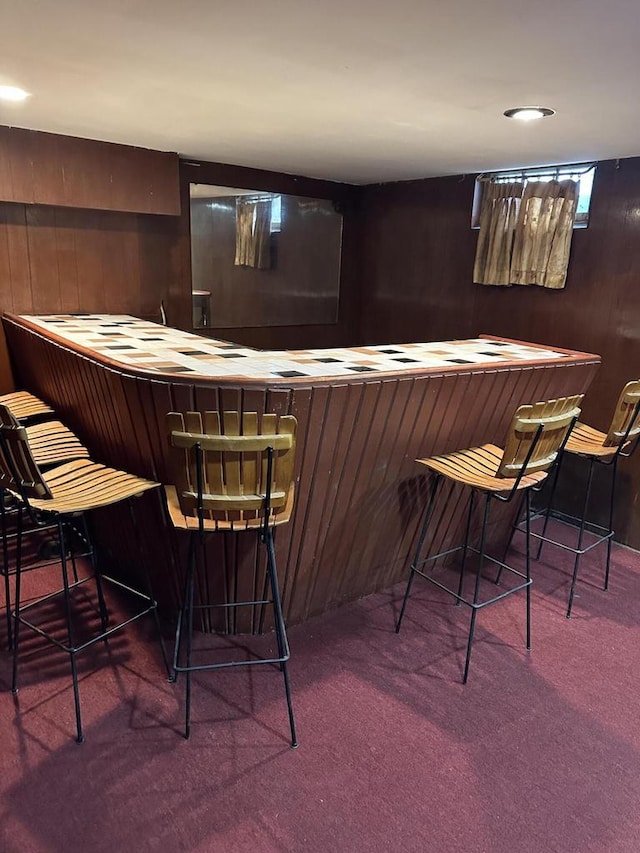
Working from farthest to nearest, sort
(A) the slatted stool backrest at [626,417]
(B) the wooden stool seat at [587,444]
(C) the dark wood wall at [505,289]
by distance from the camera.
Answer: (C) the dark wood wall at [505,289] < (B) the wooden stool seat at [587,444] < (A) the slatted stool backrest at [626,417]

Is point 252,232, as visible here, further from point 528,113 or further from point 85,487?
point 85,487

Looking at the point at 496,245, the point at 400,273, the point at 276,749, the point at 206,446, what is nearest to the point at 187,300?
the point at 400,273

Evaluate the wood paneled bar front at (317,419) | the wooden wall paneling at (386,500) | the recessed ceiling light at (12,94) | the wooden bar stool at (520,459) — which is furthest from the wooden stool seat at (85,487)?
the recessed ceiling light at (12,94)

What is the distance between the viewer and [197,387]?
204 cm

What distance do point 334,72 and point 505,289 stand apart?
96.7 inches

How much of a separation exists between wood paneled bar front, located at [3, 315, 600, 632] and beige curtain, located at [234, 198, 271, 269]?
174 cm

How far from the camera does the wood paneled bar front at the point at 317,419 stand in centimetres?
216

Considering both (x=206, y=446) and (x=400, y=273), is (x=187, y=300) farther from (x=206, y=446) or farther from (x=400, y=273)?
(x=206, y=446)

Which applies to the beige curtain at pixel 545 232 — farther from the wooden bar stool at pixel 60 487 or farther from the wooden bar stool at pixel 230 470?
the wooden bar stool at pixel 60 487

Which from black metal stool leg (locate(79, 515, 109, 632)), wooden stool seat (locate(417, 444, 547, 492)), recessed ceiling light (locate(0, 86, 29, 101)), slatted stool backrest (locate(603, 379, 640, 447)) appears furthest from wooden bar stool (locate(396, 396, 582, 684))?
recessed ceiling light (locate(0, 86, 29, 101))

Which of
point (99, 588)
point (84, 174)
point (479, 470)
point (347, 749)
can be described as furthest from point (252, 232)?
point (347, 749)

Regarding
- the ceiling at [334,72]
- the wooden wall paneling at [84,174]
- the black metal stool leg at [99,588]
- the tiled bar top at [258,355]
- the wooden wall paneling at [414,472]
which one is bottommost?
the black metal stool leg at [99,588]

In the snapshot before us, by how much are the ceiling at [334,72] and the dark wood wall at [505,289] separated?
453mm

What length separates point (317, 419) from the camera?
221 centimetres
